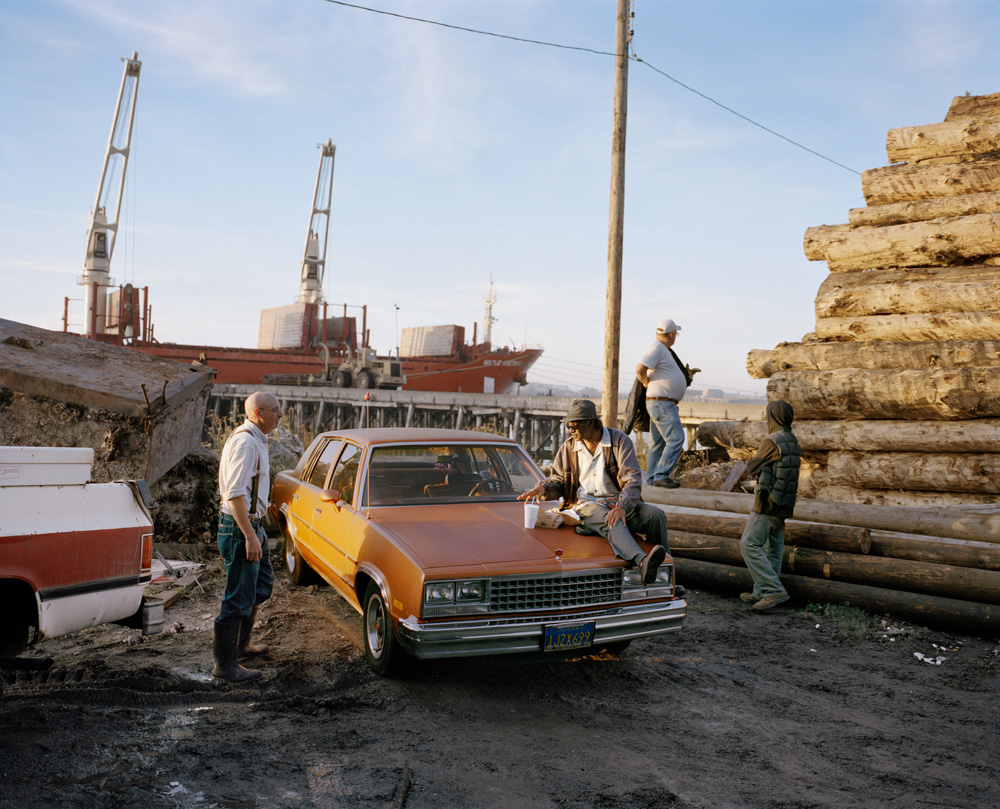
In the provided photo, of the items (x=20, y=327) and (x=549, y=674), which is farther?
(x=20, y=327)

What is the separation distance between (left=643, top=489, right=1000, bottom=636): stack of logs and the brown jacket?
8.34 feet

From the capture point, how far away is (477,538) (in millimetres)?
4645

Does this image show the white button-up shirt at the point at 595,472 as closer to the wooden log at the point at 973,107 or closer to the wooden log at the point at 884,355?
the wooden log at the point at 884,355

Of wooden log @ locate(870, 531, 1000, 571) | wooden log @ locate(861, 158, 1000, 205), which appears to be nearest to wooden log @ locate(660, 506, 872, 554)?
wooden log @ locate(870, 531, 1000, 571)

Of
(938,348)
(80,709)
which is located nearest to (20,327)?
(80,709)

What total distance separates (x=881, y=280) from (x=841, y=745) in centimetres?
762

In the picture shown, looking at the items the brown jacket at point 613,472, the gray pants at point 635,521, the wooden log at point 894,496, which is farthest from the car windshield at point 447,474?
the wooden log at point 894,496

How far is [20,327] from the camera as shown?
777cm

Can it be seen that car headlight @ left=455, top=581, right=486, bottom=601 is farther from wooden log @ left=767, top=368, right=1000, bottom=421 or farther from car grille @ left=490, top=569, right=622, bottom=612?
wooden log @ left=767, top=368, right=1000, bottom=421

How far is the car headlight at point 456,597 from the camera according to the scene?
4086 mm

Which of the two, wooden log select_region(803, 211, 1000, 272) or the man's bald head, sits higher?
wooden log select_region(803, 211, 1000, 272)

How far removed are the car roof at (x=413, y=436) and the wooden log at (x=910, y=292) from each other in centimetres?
620

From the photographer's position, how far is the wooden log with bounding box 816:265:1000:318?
8812 mm

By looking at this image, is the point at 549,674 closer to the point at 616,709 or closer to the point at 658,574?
the point at 616,709
